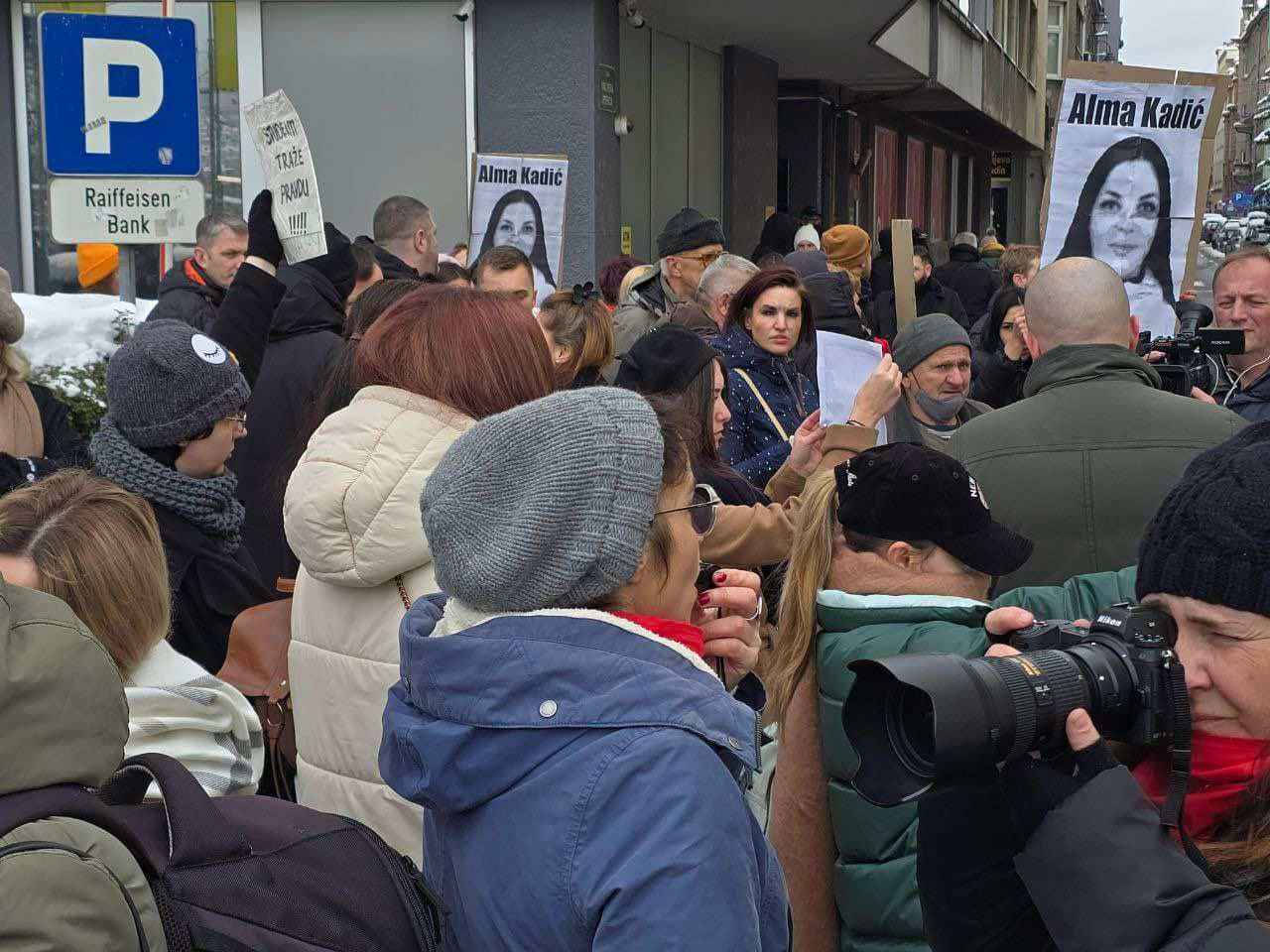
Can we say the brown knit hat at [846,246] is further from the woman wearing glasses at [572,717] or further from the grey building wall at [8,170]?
the woman wearing glasses at [572,717]

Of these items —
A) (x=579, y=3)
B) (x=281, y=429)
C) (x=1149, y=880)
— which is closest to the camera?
(x=1149, y=880)

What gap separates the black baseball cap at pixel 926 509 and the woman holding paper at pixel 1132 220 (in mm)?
3360

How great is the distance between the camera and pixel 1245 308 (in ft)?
18.0

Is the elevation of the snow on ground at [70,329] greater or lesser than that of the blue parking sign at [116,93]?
lesser

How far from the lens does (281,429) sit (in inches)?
187

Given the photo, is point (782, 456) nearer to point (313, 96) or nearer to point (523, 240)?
point (523, 240)

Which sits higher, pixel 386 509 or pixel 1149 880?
pixel 386 509

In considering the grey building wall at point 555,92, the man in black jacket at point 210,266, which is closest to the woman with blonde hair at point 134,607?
the man in black jacket at point 210,266

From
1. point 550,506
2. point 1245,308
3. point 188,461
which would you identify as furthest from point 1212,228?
point 550,506

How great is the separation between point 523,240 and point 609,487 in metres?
7.58

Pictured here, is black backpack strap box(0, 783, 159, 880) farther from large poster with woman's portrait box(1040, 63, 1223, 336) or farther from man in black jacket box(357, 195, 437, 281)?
man in black jacket box(357, 195, 437, 281)

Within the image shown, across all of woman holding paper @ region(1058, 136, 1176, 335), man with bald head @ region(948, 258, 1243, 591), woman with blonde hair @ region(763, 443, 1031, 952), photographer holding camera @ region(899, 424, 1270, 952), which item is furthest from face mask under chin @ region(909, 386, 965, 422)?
photographer holding camera @ region(899, 424, 1270, 952)

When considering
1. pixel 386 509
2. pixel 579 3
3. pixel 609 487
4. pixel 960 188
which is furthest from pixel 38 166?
pixel 960 188

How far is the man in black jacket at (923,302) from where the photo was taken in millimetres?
11133
